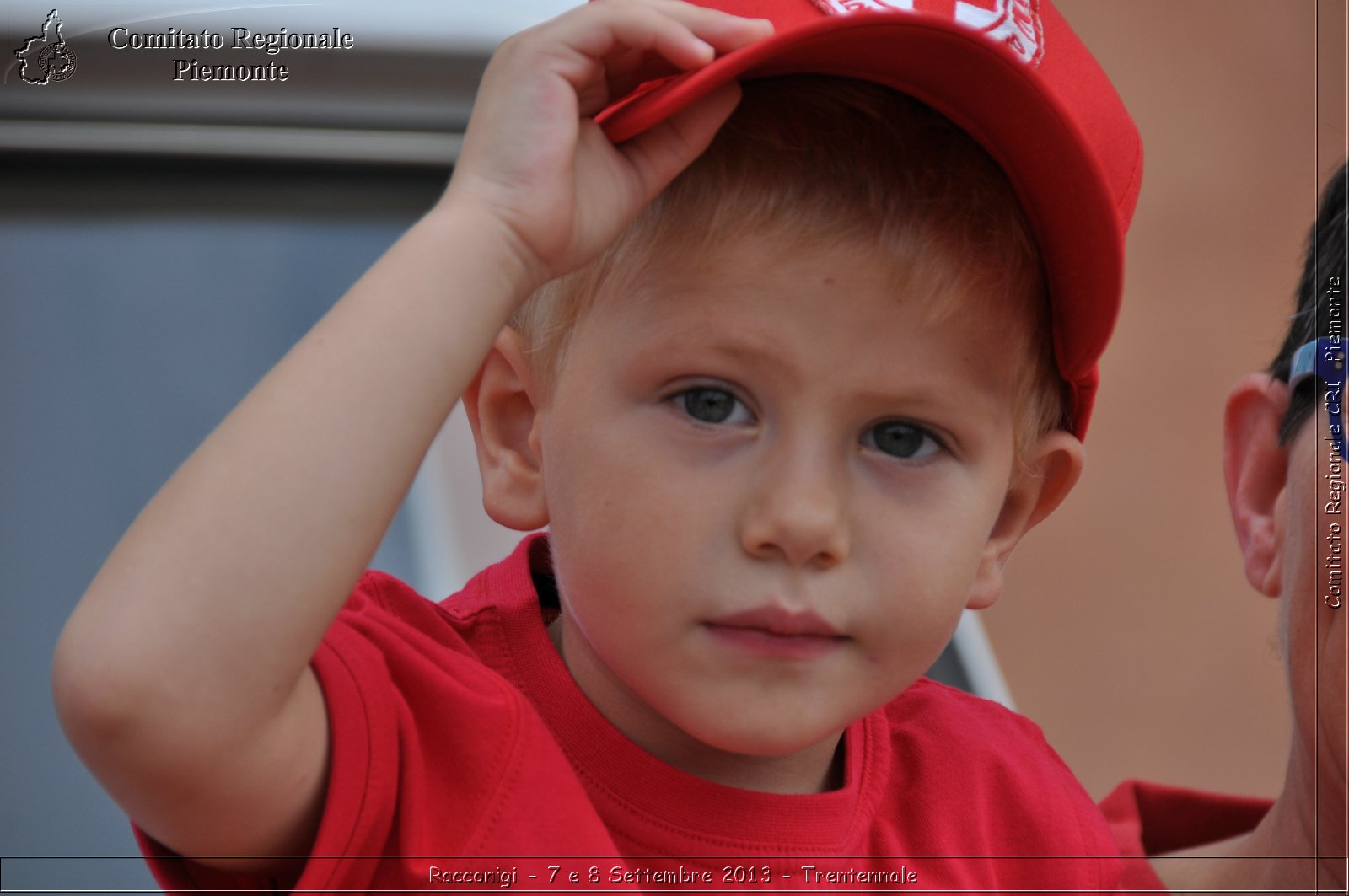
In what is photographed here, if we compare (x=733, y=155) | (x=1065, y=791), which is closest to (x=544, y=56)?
(x=733, y=155)

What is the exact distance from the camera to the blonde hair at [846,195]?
1.83ft

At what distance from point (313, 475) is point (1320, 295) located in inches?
23.5

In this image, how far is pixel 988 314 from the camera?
1.90ft

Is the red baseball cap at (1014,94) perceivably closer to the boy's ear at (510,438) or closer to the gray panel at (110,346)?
the boy's ear at (510,438)

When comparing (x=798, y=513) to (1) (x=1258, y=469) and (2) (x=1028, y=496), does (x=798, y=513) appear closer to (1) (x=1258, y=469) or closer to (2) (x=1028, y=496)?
(2) (x=1028, y=496)

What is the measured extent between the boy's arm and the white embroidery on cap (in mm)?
58

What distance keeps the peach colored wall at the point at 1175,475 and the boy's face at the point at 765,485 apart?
123 centimetres

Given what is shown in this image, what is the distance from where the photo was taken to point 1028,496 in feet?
2.24

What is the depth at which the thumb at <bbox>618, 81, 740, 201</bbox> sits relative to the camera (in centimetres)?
53

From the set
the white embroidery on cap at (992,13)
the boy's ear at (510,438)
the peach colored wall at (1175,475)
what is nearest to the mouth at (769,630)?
the boy's ear at (510,438)

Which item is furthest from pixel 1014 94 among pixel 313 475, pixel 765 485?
pixel 313 475

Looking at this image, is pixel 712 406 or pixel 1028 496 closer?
pixel 712 406

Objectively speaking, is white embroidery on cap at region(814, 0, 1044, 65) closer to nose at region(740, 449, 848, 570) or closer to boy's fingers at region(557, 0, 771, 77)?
boy's fingers at region(557, 0, 771, 77)

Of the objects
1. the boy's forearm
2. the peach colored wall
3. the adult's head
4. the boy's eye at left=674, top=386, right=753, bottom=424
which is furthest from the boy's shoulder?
the peach colored wall
